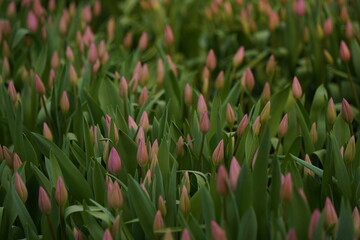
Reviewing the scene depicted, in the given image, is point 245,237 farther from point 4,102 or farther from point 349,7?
point 349,7

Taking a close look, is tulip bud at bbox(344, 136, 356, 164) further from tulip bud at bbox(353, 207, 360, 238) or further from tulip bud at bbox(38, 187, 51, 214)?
tulip bud at bbox(38, 187, 51, 214)

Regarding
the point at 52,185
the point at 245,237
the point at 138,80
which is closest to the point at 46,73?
the point at 138,80

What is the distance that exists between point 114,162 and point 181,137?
0.29 m

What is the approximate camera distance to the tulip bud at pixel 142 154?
6.20 feet

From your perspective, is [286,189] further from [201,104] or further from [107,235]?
[201,104]

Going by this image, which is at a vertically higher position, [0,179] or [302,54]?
[0,179]

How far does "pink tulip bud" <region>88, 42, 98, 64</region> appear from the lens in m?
2.85

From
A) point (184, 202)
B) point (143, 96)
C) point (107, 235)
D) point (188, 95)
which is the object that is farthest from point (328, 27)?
point (107, 235)

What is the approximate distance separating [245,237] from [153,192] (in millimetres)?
335

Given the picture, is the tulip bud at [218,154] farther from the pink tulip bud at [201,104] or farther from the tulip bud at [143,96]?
the tulip bud at [143,96]

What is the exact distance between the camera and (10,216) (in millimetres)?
1885

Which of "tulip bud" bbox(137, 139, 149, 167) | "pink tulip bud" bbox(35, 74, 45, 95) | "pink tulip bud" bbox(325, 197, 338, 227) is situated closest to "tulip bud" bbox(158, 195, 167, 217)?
"tulip bud" bbox(137, 139, 149, 167)

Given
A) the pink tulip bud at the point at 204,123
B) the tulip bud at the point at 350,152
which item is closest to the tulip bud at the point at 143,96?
the pink tulip bud at the point at 204,123

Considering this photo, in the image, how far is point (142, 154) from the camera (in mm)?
1896
